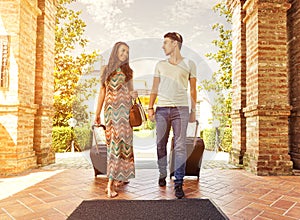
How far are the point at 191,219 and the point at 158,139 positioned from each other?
111cm

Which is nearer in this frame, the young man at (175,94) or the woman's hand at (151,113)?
the young man at (175,94)

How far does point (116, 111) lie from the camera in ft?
8.58

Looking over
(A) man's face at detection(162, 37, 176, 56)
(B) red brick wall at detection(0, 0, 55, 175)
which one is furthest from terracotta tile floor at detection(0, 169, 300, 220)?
(A) man's face at detection(162, 37, 176, 56)

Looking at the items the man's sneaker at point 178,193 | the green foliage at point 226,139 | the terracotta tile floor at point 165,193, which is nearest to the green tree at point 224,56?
the green foliage at point 226,139

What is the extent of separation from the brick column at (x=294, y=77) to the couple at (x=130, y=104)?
233cm

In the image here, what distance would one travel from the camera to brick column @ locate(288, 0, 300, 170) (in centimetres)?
396

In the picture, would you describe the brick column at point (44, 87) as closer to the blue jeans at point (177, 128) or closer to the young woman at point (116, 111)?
the young woman at point (116, 111)

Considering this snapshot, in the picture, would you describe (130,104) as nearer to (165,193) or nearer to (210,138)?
(165,193)

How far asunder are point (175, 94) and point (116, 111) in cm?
71

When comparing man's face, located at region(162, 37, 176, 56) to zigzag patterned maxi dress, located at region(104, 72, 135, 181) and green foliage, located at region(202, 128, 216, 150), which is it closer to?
zigzag patterned maxi dress, located at region(104, 72, 135, 181)

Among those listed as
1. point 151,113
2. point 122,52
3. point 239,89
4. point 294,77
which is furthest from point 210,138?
point 122,52

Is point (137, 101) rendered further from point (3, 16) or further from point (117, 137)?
point (3, 16)

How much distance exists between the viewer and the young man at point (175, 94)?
2.63 meters

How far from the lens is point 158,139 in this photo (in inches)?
113
